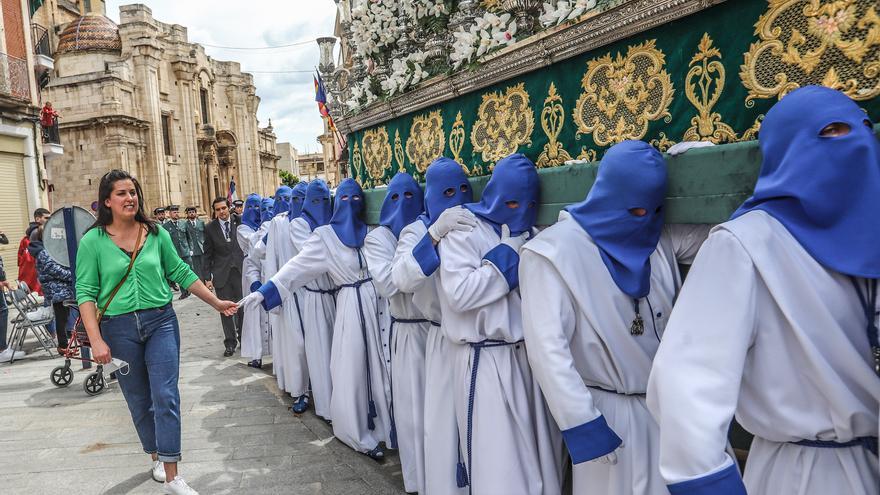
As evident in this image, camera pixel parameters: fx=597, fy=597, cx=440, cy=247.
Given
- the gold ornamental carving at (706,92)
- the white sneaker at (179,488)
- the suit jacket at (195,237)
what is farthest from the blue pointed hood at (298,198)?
the suit jacket at (195,237)

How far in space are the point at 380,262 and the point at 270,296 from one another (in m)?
1.21

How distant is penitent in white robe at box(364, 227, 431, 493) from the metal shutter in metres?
17.1

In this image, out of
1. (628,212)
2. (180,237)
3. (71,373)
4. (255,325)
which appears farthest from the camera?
(180,237)

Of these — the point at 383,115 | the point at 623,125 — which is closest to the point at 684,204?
the point at 623,125

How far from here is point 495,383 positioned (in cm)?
320

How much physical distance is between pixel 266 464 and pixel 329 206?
240 cm

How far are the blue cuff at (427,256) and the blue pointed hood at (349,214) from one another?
1784mm

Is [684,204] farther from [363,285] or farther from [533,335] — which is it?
[363,285]

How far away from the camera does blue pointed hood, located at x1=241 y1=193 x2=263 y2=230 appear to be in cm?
907

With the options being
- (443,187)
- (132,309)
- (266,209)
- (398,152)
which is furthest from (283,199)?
(443,187)

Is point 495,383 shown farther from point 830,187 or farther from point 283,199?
point 283,199

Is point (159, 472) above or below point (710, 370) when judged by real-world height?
below

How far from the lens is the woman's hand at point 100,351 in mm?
3893

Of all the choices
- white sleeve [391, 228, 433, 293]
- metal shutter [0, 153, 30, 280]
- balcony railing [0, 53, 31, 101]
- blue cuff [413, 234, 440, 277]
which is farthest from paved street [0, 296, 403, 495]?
balcony railing [0, 53, 31, 101]
